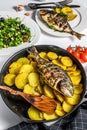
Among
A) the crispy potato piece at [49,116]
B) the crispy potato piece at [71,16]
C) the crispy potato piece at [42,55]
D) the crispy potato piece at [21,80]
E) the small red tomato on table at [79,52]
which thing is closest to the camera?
the crispy potato piece at [49,116]

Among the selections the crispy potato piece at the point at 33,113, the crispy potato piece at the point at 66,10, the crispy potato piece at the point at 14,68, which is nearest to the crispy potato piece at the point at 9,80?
the crispy potato piece at the point at 14,68

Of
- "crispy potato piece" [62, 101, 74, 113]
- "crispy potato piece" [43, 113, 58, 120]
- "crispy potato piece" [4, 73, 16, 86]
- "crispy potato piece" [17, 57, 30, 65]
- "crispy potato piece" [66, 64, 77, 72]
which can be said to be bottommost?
"crispy potato piece" [43, 113, 58, 120]

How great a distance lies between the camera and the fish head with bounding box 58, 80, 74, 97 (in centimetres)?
113

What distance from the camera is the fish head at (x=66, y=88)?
1.13 meters

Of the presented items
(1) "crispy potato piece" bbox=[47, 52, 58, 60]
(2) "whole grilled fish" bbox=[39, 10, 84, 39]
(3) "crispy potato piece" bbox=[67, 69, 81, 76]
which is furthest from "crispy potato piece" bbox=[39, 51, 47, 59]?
(2) "whole grilled fish" bbox=[39, 10, 84, 39]

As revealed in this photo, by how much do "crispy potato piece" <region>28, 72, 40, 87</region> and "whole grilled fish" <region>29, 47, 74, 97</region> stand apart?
3cm

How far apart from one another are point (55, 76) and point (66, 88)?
72 mm

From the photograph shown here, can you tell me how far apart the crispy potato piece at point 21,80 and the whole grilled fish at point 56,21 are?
38 centimetres

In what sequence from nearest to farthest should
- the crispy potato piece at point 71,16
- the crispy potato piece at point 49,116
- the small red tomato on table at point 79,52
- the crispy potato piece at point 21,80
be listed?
the crispy potato piece at point 49,116 → the crispy potato piece at point 21,80 → the small red tomato on table at point 79,52 → the crispy potato piece at point 71,16

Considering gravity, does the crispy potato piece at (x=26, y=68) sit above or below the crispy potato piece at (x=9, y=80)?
above

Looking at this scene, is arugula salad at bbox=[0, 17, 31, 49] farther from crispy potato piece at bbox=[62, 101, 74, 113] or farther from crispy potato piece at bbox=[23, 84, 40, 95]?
crispy potato piece at bbox=[62, 101, 74, 113]

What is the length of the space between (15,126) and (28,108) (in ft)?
0.29

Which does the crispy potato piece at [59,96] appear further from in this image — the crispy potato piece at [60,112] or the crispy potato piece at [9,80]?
the crispy potato piece at [9,80]

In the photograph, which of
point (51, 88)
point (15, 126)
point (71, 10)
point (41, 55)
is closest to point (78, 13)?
point (71, 10)
